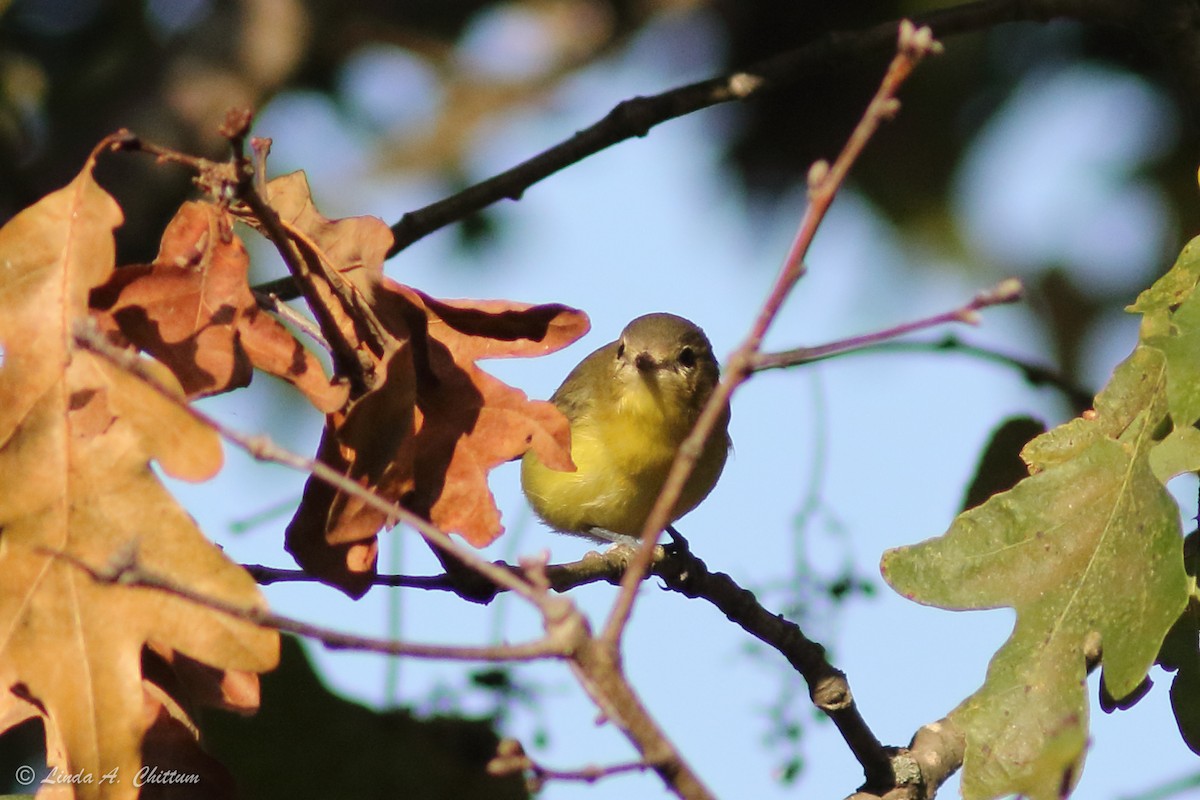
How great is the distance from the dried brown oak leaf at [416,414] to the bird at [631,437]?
2.11 m

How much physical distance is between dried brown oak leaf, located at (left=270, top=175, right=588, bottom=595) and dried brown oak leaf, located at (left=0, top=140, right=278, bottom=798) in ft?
0.97

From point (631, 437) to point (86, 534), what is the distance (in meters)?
3.16

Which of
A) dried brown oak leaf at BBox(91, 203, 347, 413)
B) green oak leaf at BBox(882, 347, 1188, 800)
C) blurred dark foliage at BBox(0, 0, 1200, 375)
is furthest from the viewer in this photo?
blurred dark foliage at BBox(0, 0, 1200, 375)

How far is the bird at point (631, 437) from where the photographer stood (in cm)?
562

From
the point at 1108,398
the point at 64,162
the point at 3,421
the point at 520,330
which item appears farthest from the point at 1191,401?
the point at 64,162

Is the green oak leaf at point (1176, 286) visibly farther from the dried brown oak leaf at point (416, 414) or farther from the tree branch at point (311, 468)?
the tree branch at point (311, 468)

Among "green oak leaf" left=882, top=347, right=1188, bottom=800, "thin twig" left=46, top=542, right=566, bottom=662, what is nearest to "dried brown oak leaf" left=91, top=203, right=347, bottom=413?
"thin twig" left=46, top=542, right=566, bottom=662

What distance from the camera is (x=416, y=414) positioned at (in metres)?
3.17

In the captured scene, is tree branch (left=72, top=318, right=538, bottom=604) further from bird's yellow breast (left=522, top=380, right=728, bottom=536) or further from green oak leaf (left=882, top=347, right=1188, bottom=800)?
bird's yellow breast (left=522, top=380, right=728, bottom=536)

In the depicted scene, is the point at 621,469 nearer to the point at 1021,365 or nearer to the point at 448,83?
the point at 1021,365

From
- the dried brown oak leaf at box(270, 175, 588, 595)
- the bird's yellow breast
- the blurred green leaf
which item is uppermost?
the bird's yellow breast

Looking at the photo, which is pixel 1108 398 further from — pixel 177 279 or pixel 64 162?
pixel 64 162

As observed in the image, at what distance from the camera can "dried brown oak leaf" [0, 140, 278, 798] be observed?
2.72 m

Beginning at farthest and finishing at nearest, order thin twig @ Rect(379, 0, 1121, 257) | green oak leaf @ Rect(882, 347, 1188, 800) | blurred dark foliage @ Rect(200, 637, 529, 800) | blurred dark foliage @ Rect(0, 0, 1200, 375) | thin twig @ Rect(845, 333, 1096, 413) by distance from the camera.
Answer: blurred dark foliage @ Rect(0, 0, 1200, 375), thin twig @ Rect(845, 333, 1096, 413), thin twig @ Rect(379, 0, 1121, 257), blurred dark foliage @ Rect(200, 637, 529, 800), green oak leaf @ Rect(882, 347, 1188, 800)
